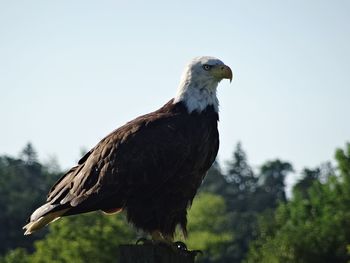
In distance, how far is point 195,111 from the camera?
46.0ft

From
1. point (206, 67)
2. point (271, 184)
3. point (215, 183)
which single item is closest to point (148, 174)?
point (206, 67)

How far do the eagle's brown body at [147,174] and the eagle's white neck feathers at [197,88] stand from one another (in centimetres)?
20

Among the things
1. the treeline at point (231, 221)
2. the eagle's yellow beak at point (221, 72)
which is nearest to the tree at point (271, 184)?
the treeline at point (231, 221)

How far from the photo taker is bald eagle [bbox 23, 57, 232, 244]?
538 inches

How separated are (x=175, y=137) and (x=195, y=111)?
489 millimetres

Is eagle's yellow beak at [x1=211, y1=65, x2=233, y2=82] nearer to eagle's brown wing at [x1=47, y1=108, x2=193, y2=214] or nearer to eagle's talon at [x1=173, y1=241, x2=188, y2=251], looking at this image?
eagle's brown wing at [x1=47, y1=108, x2=193, y2=214]

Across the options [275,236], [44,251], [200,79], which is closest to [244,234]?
[275,236]

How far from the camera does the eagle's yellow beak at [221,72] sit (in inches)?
561

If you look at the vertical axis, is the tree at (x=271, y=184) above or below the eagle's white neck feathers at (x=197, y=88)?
above

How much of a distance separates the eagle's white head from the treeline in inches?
79.6

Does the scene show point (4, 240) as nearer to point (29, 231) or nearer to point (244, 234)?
point (244, 234)

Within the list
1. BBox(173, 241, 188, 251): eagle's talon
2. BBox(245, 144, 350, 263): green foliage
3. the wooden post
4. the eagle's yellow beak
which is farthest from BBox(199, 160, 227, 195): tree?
the wooden post

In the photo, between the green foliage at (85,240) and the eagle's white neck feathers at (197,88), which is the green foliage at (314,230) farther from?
the eagle's white neck feathers at (197,88)

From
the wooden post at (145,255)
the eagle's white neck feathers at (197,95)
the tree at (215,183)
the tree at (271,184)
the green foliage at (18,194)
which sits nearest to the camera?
the wooden post at (145,255)
